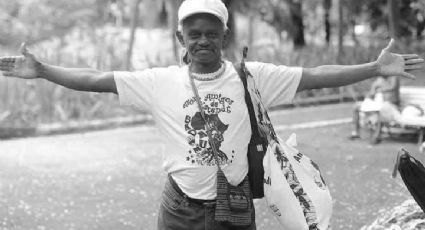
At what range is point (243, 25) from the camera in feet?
142

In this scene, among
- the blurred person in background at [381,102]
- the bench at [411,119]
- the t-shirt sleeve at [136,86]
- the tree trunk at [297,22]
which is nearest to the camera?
the t-shirt sleeve at [136,86]

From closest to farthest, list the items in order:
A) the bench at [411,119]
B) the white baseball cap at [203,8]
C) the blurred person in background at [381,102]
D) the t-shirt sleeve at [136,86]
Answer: the white baseball cap at [203,8]
the t-shirt sleeve at [136,86]
the bench at [411,119]
the blurred person in background at [381,102]

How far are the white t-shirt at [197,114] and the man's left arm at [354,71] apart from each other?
70mm

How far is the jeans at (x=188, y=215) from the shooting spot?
306cm

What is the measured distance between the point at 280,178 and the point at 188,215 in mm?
416

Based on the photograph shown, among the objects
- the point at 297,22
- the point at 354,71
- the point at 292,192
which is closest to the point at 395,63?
the point at 354,71

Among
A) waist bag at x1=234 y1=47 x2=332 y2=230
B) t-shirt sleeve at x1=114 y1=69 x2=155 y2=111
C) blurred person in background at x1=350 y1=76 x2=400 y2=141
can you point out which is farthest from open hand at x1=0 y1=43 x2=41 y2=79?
blurred person in background at x1=350 y1=76 x2=400 y2=141

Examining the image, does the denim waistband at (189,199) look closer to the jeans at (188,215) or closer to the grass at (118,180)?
the jeans at (188,215)

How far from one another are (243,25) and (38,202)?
36.9 meters

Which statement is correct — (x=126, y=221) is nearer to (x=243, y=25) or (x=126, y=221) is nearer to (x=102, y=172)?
(x=102, y=172)

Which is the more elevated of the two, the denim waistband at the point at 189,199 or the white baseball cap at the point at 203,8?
the white baseball cap at the point at 203,8

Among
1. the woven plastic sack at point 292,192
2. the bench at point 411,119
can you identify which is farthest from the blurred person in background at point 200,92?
the bench at point 411,119

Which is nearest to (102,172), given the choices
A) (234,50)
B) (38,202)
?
(38,202)

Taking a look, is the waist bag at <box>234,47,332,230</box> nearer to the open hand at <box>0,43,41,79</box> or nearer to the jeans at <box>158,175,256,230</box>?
the jeans at <box>158,175,256,230</box>
